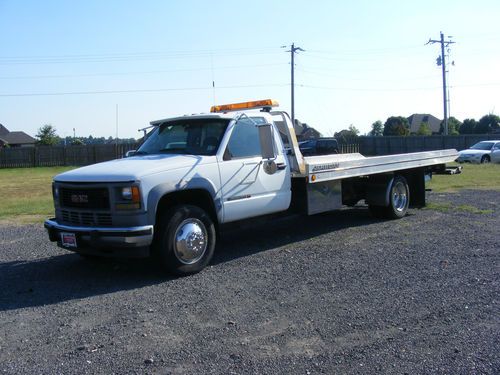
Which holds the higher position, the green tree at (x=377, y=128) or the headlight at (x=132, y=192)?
the green tree at (x=377, y=128)

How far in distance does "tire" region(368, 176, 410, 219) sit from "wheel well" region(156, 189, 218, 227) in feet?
15.1

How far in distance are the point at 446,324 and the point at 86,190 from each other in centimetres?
433

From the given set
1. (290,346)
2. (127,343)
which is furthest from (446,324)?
(127,343)

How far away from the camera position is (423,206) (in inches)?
469

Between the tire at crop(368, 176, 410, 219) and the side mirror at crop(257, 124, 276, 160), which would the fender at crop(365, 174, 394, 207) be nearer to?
the tire at crop(368, 176, 410, 219)

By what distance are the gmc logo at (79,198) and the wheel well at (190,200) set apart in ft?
2.86

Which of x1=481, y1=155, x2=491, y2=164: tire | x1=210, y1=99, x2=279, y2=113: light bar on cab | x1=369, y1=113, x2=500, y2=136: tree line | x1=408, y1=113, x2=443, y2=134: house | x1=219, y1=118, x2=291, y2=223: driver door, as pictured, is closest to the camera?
x1=219, y1=118, x2=291, y2=223: driver door

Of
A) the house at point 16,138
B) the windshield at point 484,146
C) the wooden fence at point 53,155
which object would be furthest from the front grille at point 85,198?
the house at point 16,138

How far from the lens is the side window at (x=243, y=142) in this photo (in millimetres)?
7301

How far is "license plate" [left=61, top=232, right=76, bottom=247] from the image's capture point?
632 cm

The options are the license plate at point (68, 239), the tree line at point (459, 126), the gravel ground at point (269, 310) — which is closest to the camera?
the gravel ground at point (269, 310)

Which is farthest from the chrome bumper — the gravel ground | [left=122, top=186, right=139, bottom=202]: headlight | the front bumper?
the gravel ground

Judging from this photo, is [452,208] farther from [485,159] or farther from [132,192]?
[485,159]

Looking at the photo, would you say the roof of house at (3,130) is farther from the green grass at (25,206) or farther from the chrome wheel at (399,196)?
the chrome wheel at (399,196)
